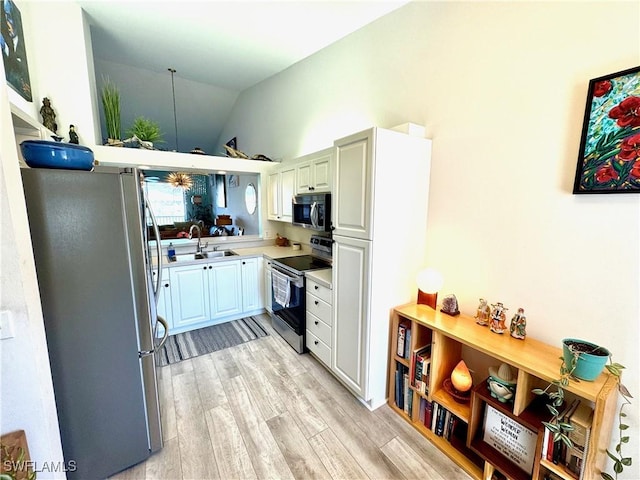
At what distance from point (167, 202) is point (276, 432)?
5.12 metres

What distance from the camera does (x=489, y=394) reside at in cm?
151

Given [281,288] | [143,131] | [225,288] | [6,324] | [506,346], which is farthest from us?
[225,288]

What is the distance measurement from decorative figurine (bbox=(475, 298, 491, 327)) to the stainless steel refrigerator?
206cm

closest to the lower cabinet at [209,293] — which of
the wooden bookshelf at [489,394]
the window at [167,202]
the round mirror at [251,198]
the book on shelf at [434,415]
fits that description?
Answer: the round mirror at [251,198]

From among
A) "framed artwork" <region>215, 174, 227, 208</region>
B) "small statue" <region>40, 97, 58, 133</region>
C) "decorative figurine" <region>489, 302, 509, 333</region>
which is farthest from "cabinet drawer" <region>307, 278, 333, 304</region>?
"framed artwork" <region>215, 174, 227, 208</region>

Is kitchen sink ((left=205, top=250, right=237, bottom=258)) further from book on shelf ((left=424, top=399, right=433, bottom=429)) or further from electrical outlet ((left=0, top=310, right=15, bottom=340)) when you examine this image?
book on shelf ((left=424, top=399, right=433, bottom=429))

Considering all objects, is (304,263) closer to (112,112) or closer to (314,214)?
(314,214)

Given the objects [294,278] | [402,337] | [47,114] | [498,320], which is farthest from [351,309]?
[47,114]

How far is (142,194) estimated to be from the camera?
1.57m

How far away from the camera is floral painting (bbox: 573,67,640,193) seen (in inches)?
46.8

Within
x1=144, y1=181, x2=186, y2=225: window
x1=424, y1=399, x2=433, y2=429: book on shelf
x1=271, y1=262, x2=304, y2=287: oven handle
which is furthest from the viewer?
x1=144, y1=181, x2=186, y2=225: window

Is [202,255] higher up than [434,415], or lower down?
higher up

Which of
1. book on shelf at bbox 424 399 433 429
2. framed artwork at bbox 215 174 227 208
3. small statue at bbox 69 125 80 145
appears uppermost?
small statue at bbox 69 125 80 145

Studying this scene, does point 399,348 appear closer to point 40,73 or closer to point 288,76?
point 288,76
